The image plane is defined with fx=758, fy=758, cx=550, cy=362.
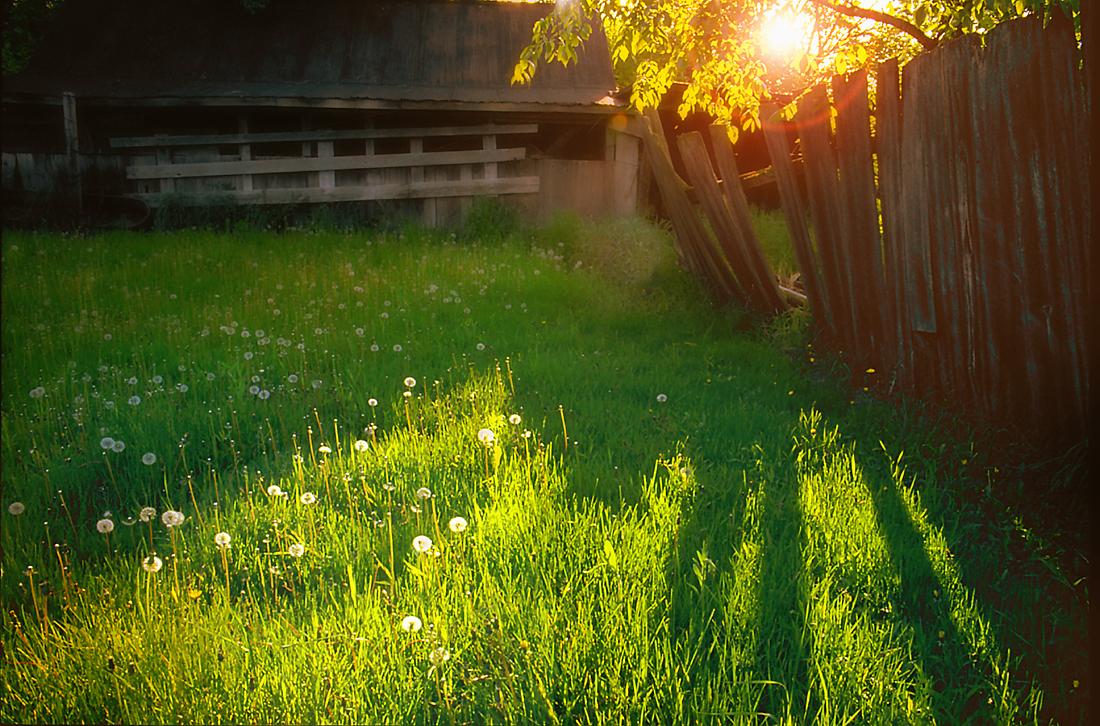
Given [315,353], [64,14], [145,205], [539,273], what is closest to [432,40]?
[145,205]

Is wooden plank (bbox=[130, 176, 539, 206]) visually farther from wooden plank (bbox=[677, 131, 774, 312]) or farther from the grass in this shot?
the grass

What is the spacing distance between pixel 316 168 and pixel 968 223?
Result: 12207 mm

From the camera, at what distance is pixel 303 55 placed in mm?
15008

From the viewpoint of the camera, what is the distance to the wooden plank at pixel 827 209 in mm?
4598

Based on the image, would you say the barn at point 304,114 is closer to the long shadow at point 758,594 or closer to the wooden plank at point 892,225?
the wooden plank at point 892,225

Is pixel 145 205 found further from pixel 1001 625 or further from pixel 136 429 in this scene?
pixel 1001 625

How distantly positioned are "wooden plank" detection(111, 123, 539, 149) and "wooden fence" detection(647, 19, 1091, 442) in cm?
997

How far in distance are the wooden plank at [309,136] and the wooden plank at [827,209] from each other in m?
9.80

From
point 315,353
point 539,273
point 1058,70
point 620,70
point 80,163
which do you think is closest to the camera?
point 1058,70

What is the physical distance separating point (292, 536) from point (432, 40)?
15037 mm

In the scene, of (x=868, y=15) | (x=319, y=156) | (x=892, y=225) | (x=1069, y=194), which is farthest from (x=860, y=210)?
(x=319, y=156)

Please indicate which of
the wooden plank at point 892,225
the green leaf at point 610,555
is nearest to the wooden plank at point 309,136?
the wooden plank at point 892,225

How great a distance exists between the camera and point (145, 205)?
1288 cm

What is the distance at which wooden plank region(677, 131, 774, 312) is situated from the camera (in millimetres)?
5992
